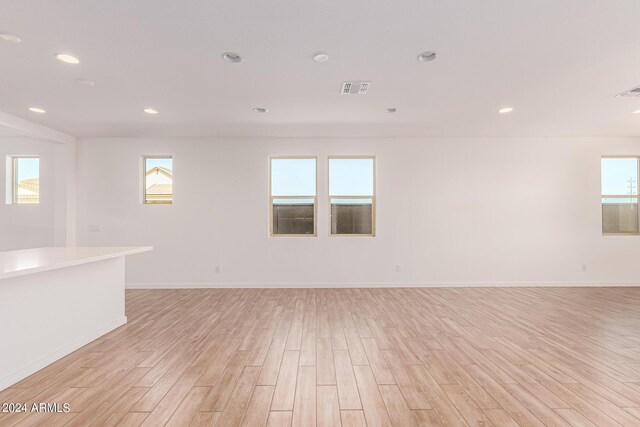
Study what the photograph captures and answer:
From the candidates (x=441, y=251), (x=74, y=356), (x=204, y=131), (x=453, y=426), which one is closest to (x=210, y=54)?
(x=204, y=131)

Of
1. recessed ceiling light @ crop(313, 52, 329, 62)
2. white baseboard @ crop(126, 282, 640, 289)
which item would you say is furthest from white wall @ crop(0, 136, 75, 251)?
recessed ceiling light @ crop(313, 52, 329, 62)

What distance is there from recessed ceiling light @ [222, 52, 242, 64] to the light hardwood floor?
A: 2.74 m

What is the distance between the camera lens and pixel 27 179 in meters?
5.61

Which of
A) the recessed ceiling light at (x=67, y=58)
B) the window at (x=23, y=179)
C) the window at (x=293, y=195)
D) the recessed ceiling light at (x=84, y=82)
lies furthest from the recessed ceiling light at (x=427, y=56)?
the window at (x=23, y=179)

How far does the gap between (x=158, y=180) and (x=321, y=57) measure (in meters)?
4.38

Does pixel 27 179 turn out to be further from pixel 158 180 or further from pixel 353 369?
pixel 353 369

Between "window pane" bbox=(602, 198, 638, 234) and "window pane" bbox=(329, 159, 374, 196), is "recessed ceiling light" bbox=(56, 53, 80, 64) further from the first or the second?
"window pane" bbox=(602, 198, 638, 234)

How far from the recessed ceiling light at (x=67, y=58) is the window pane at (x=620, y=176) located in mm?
8228

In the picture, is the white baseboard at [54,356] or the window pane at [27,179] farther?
the window pane at [27,179]

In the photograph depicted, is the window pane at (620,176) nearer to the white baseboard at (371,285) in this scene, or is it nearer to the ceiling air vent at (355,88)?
the white baseboard at (371,285)

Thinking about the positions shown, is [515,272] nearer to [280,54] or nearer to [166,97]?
[280,54]

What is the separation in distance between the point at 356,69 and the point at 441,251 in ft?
12.6

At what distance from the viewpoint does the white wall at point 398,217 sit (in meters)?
5.33

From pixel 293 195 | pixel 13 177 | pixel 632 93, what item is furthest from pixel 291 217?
pixel 13 177
